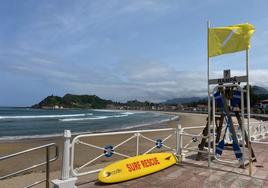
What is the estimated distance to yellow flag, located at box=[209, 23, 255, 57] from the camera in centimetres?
632

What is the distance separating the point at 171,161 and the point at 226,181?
1.71m

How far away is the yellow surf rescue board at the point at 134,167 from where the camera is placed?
5684mm

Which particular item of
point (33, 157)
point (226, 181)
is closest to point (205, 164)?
point (226, 181)

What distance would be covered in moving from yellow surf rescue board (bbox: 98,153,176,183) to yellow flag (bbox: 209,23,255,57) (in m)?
2.94

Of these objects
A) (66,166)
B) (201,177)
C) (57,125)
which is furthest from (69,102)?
(66,166)

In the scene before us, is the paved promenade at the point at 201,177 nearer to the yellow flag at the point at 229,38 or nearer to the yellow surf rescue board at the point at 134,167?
the yellow surf rescue board at the point at 134,167

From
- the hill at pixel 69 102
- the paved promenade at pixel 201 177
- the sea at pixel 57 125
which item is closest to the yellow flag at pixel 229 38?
the paved promenade at pixel 201 177

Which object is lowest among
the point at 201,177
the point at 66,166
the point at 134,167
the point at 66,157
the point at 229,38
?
the point at 201,177

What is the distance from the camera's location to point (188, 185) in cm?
548

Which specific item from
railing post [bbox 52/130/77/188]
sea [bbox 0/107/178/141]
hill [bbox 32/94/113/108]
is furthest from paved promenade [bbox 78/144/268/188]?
hill [bbox 32/94/113/108]

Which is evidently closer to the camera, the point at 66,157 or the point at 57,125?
the point at 66,157

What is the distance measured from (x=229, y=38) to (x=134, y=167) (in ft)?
12.5

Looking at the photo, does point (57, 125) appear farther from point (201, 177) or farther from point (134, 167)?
point (201, 177)

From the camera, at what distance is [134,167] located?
618 centimetres
